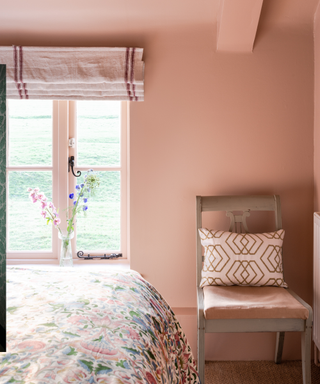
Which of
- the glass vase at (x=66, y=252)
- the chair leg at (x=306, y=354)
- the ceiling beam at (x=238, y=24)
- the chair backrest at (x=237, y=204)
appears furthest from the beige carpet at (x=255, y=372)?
the ceiling beam at (x=238, y=24)

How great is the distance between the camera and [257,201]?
214 centimetres

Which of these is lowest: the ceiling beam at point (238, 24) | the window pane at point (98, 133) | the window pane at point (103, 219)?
the window pane at point (103, 219)

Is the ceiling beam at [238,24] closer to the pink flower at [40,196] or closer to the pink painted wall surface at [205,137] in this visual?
the pink painted wall surface at [205,137]

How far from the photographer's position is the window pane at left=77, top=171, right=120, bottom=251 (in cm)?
256

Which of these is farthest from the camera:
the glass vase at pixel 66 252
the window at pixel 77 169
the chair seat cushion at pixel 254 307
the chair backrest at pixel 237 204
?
the window at pixel 77 169

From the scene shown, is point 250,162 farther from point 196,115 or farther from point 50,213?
point 50,213

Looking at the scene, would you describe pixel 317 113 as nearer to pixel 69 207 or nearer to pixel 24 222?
pixel 69 207

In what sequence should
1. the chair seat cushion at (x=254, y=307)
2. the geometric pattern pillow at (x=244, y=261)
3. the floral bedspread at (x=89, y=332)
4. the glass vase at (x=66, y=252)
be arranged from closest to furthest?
the floral bedspread at (x=89, y=332) → the chair seat cushion at (x=254, y=307) → the geometric pattern pillow at (x=244, y=261) → the glass vase at (x=66, y=252)

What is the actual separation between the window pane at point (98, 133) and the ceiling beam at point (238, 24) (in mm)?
867

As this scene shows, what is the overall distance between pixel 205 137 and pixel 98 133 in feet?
2.60

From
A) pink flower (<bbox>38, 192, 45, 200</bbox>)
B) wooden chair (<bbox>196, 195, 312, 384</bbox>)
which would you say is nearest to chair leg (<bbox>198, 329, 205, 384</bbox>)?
wooden chair (<bbox>196, 195, 312, 384</bbox>)

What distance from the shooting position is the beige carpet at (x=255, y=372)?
80.7 inches

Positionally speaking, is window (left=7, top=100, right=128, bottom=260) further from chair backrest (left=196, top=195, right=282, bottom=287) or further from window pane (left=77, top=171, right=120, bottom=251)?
chair backrest (left=196, top=195, right=282, bottom=287)

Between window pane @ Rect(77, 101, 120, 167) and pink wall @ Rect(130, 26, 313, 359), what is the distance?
0.30m
